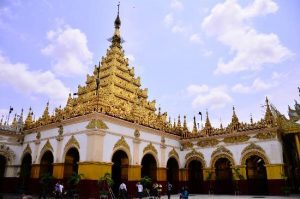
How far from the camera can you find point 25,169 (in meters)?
24.1

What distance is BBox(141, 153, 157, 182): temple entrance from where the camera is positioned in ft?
75.0

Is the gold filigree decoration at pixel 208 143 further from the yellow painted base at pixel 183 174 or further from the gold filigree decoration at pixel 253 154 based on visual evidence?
the yellow painted base at pixel 183 174

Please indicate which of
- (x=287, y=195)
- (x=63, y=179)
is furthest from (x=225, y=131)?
(x=63, y=179)

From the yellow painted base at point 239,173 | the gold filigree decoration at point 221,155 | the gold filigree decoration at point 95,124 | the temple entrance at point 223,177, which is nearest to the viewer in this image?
the gold filigree decoration at point 95,124

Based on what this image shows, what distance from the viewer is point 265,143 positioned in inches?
821

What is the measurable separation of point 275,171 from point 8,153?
2288cm

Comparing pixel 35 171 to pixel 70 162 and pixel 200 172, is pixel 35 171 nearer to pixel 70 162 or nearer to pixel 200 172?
pixel 70 162

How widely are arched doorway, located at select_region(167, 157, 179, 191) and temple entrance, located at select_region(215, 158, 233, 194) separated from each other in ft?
12.7

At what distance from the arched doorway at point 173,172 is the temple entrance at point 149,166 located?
275 centimetres

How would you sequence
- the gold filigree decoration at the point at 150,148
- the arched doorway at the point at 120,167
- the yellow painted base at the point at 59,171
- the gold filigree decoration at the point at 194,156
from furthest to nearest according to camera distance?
the gold filigree decoration at the point at 194,156 < the gold filigree decoration at the point at 150,148 < the arched doorway at the point at 120,167 < the yellow painted base at the point at 59,171

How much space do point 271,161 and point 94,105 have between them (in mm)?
14260

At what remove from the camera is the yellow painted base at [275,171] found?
19650 mm

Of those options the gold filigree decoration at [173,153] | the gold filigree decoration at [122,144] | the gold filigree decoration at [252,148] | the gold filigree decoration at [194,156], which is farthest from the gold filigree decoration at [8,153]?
the gold filigree decoration at [252,148]

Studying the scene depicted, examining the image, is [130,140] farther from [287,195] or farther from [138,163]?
[287,195]
